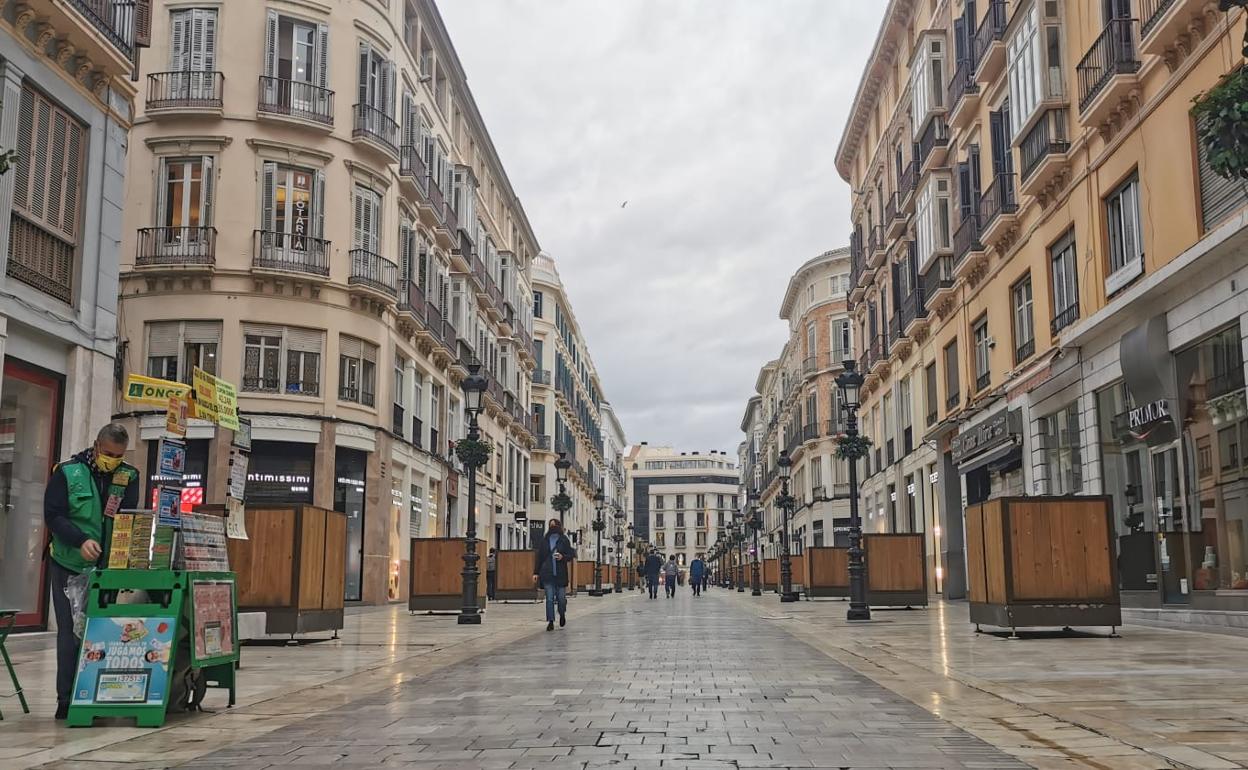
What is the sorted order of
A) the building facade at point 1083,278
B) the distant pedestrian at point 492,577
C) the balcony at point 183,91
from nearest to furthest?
the building facade at point 1083,278 → the balcony at point 183,91 → the distant pedestrian at point 492,577

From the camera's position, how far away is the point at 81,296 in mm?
16938

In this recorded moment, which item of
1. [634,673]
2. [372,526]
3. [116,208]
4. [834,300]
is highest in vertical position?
[834,300]

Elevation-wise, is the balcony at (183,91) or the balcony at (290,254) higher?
the balcony at (183,91)

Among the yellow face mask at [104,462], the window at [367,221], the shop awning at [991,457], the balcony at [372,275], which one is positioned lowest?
the yellow face mask at [104,462]

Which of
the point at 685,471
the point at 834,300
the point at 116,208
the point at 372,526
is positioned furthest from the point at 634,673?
the point at 685,471

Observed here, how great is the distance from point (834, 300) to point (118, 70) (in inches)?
2076

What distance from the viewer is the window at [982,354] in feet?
94.1

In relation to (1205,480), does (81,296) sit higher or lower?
higher

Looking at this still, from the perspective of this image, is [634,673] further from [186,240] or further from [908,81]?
[908,81]

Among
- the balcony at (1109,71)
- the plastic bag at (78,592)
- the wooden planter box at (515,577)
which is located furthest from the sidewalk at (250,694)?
the wooden planter box at (515,577)

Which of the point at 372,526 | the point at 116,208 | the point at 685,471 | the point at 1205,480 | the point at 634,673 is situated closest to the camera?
the point at 634,673

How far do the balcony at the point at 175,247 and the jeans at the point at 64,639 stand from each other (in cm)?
2262

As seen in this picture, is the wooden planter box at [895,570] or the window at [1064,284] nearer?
the window at [1064,284]

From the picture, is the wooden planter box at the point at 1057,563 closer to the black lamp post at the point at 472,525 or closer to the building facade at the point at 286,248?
the black lamp post at the point at 472,525
